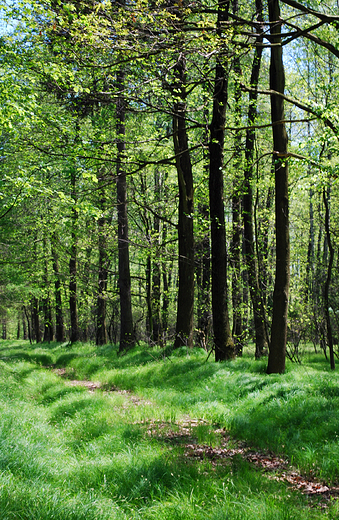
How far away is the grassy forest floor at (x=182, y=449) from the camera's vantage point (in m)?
3.21

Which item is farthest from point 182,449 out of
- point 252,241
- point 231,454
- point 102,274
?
point 102,274

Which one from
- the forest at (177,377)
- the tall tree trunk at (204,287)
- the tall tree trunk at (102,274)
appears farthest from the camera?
the tall tree trunk at (102,274)

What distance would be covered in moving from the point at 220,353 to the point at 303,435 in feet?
14.4

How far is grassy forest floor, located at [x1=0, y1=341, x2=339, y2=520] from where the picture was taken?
10.5 ft

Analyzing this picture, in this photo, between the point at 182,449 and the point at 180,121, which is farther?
the point at 180,121

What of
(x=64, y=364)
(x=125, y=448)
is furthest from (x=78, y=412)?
(x=64, y=364)

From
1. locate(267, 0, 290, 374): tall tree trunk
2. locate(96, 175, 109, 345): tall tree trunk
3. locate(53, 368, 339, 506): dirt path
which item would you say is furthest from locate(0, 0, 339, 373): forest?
locate(53, 368, 339, 506): dirt path

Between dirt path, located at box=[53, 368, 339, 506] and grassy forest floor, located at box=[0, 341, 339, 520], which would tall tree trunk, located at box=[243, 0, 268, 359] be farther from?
dirt path, located at box=[53, 368, 339, 506]

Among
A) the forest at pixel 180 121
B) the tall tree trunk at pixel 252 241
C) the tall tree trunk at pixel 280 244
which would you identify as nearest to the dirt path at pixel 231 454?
the tall tree trunk at pixel 280 244

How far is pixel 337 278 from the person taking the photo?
14.5 metres

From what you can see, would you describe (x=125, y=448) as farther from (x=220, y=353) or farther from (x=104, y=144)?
(x=104, y=144)

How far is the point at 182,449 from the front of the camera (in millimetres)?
4750

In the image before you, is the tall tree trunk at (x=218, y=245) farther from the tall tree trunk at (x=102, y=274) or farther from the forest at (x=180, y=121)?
the tall tree trunk at (x=102, y=274)

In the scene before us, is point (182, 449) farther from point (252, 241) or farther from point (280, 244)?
point (252, 241)
